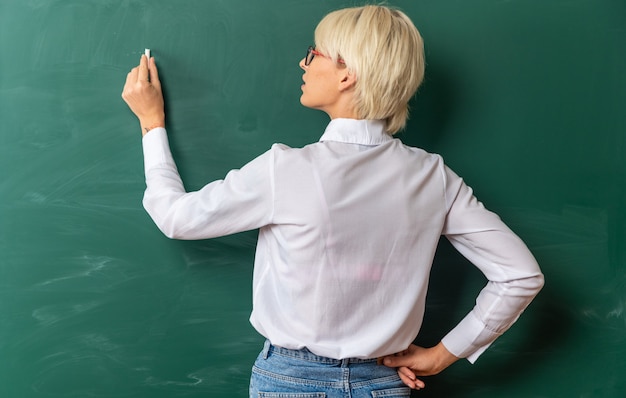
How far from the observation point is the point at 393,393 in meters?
1.51

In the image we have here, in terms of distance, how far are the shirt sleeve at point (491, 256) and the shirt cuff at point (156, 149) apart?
60 centimetres

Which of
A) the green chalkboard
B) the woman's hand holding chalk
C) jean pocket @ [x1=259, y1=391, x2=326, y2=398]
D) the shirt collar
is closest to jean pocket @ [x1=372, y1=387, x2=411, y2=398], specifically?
jean pocket @ [x1=259, y1=391, x2=326, y2=398]

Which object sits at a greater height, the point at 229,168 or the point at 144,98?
the point at 144,98

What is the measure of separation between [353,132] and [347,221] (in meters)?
0.20

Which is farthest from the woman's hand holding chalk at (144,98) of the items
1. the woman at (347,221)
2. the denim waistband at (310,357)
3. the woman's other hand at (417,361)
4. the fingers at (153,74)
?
the woman's other hand at (417,361)

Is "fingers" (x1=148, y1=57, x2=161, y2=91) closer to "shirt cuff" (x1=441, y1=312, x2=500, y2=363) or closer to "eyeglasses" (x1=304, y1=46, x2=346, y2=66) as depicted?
"eyeglasses" (x1=304, y1=46, x2=346, y2=66)

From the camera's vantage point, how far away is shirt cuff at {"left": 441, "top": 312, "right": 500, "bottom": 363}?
158 centimetres

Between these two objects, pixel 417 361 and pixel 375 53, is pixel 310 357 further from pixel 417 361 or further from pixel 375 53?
pixel 375 53

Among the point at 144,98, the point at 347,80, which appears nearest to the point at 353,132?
the point at 347,80

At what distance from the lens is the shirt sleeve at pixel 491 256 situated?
4.91 feet

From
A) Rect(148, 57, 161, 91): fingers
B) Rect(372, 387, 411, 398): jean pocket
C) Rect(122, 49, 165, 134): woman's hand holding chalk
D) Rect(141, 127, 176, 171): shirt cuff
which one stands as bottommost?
Rect(372, 387, 411, 398): jean pocket

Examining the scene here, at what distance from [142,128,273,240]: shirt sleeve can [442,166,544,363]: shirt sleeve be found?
0.39 m

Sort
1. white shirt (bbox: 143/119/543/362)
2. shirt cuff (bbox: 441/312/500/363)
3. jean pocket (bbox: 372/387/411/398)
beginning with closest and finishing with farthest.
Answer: white shirt (bbox: 143/119/543/362)
jean pocket (bbox: 372/387/411/398)
shirt cuff (bbox: 441/312/500/363)

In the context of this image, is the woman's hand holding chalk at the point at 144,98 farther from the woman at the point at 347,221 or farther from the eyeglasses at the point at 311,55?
the eyeglasses at the point at 311,55
